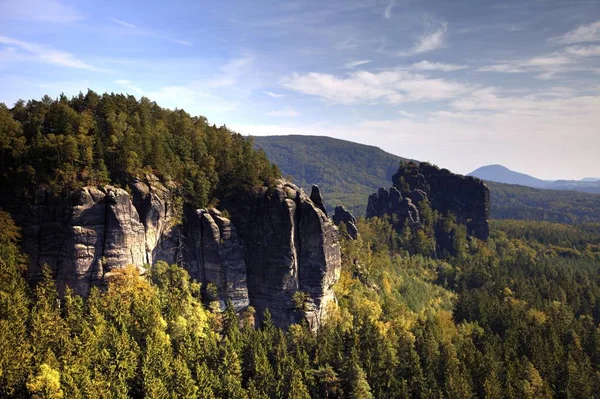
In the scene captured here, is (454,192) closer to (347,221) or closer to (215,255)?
(347,221)

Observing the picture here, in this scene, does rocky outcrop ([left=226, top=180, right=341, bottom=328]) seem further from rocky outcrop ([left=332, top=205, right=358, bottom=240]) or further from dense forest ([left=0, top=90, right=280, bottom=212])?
rocky outcrop ([left=332, top=205, right=358, bottom=240])

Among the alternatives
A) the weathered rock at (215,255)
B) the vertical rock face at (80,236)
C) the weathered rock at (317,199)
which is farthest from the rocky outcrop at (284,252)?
the vertical rock face at (80,236)

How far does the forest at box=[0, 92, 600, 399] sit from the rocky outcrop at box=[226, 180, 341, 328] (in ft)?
10.5

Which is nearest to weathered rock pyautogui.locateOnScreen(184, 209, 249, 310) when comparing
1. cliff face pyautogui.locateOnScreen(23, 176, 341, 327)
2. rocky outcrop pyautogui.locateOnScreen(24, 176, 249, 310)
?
cliff face pyautogui.locateOnScreen(23, 176, 341, 327)

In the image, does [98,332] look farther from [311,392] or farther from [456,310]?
[456,310]

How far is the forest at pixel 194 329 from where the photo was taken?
50.3 metres

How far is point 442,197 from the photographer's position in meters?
194

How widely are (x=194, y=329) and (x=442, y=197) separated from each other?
513 feet

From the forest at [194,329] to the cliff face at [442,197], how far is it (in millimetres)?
83004

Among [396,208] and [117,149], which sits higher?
[117,149]

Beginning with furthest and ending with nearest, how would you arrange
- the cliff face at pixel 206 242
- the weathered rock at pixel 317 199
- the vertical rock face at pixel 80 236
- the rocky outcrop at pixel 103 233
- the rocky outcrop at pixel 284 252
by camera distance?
the weathered rock at pixel 317 199 → the rocky outcrop at pixel 284 252 → the cliff face at pixel 206 242 → the rocky outcrop at pixel 103 233 → the vertical rock face at pixel 80 236

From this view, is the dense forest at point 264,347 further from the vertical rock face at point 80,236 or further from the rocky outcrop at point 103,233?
the rocky outcrop at point 103,233

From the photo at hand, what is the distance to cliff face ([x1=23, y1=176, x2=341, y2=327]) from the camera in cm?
6406

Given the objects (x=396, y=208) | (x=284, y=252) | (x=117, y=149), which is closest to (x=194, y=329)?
(x=284, y=252)
